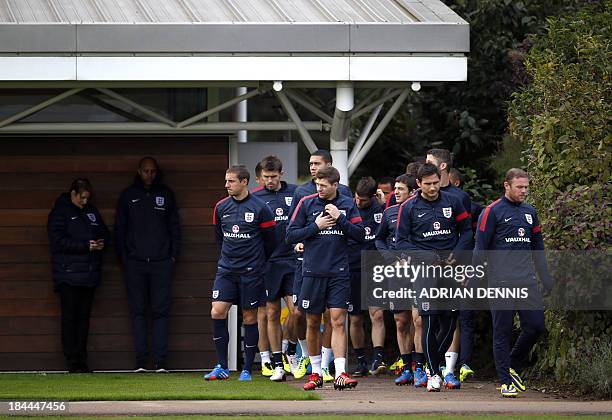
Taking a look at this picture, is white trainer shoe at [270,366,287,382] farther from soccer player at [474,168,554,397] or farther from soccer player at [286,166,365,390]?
soccer player at [474,168,554,397]

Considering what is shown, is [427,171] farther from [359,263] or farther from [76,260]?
[76,260]

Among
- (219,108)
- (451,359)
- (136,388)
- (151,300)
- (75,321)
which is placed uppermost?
(219,108)

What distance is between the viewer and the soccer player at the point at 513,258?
10695 millimetres

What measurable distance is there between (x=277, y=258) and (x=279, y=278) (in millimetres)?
198

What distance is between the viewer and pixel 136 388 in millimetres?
11430

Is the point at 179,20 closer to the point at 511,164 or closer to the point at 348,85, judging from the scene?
the point at 348,85

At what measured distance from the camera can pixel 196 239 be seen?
14164mm

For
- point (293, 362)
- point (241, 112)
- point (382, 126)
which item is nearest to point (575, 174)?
point (382, 126)

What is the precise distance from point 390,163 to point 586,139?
621 centimetres

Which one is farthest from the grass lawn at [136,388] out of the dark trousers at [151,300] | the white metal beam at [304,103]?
the white metal beam at [304,103]

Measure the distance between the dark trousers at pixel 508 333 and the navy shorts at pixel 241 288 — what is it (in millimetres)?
2393

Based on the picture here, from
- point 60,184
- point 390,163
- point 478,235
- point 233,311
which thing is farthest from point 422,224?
point 390,163

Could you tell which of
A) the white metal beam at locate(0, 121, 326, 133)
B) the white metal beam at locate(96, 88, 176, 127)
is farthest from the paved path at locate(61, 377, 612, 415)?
the white metal beam at locate(96, 88, 176, 127)

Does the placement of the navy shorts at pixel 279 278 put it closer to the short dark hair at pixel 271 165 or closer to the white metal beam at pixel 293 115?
the short dark hair at pixel 271 165
